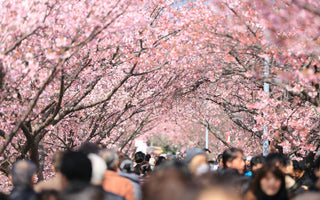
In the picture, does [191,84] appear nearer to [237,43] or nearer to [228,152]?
[237,43]

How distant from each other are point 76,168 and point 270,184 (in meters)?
2.09

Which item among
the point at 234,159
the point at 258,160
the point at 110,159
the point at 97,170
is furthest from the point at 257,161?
the point at 97,170

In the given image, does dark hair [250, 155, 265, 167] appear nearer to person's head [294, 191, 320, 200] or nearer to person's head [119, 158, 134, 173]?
person's head [119, 158, 134, 173]

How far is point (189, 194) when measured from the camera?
2836 mm

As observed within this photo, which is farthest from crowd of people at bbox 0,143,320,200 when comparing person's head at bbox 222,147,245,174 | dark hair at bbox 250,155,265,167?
dark hair at bbox 250,155,265,167

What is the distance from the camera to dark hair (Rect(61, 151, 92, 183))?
3.94 m

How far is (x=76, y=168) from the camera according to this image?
394cm

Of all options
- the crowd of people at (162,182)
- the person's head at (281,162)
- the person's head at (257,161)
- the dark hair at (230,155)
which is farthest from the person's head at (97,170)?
the person's head at (257,161)

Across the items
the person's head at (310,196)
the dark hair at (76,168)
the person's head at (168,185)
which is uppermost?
the dark hair at (76,168)

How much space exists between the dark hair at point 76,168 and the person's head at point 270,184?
1930 millimetres

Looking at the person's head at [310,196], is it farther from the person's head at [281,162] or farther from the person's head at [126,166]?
the person's head at [126,166]

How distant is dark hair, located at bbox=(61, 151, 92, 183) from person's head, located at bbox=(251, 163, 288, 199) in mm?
1930

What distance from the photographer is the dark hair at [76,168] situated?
394cm

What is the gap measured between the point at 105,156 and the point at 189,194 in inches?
110
